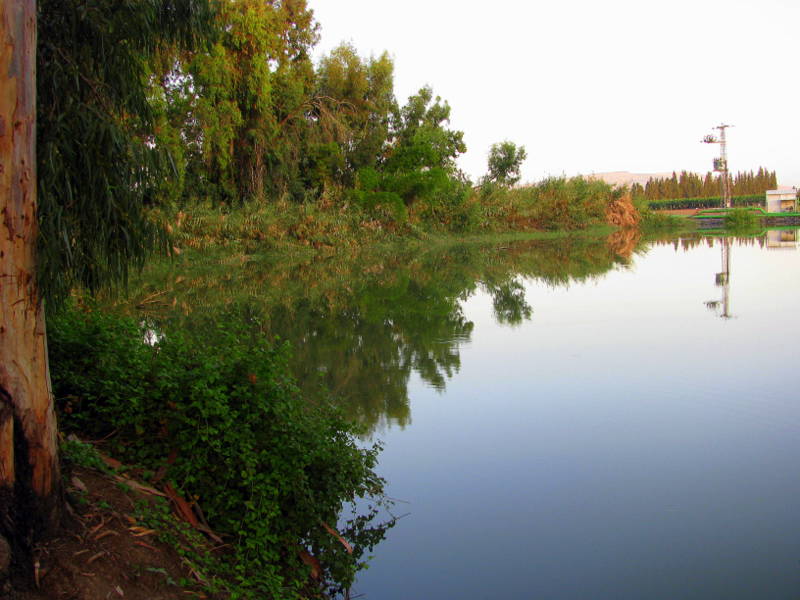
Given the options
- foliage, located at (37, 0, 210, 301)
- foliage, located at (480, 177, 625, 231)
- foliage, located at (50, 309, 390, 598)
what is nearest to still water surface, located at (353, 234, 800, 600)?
foliage, located at (50, 309, 390, 598)

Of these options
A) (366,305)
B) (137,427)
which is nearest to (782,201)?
(366,305)

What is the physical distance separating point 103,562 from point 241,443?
3.16 feet

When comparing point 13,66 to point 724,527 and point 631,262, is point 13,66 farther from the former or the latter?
point 631,262

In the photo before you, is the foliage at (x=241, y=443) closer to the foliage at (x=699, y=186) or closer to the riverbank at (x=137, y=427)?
the riverbank at (x=137, y=427)

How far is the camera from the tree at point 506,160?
49.2 m

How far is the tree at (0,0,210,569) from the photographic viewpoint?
3.19 m

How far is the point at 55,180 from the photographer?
148 inches

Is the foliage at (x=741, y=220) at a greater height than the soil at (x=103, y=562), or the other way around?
the foliage at (x=741, y=220)

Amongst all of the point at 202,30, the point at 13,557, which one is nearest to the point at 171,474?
the point at 13,557

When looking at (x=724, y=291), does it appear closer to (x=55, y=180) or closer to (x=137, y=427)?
(x=137, y=427)

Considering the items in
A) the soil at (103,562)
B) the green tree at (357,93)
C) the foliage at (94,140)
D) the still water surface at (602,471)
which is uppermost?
the green tree at (357,93)

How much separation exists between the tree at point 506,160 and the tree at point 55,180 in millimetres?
45649

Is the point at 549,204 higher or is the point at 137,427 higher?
the point at 549,204

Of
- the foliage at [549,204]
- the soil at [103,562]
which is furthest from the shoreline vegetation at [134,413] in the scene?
the foliage at [549,204]
